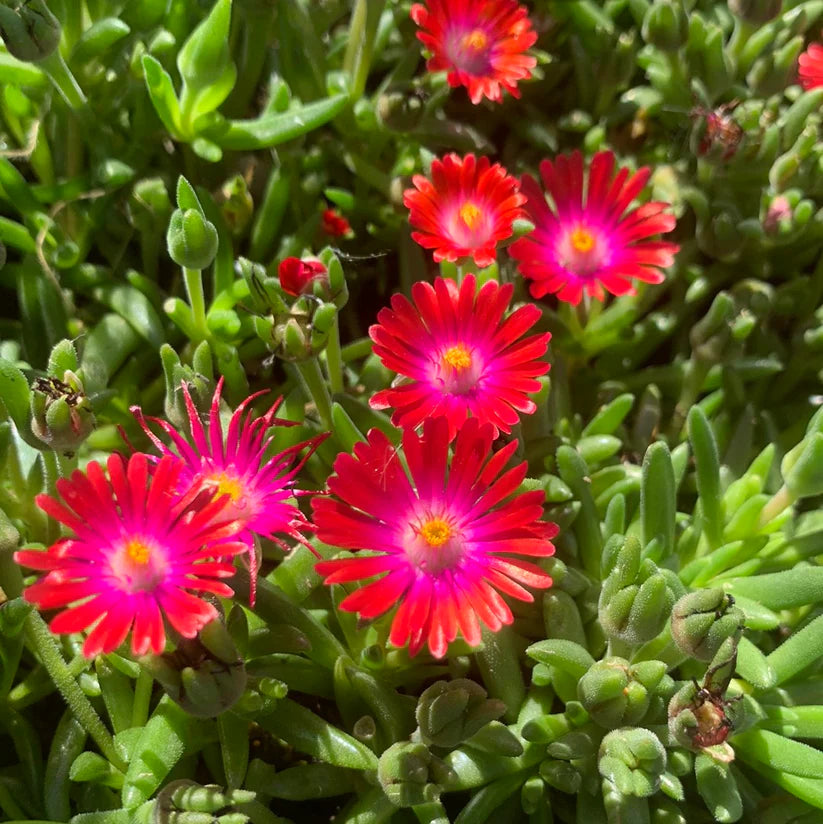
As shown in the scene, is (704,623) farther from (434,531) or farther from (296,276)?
(296,276)

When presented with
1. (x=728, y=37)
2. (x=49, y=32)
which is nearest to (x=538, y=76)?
(x=728, y=37)

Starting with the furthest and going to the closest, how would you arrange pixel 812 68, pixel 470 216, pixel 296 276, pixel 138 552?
pixel 812 68 → pixel 470 216 → pixel 296 276 → pixel 138 552

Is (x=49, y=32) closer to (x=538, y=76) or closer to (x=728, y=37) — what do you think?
(x=538, y=76)

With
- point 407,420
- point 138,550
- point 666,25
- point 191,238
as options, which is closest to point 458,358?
point 407,420

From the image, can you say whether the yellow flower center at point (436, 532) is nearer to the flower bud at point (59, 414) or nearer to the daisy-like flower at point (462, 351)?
the daisy-like flower at point (462, 351)

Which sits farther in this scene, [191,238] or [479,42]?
[479,42]

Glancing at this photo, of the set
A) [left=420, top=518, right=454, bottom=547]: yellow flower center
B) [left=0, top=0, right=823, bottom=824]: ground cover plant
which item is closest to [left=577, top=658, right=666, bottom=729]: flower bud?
[left=0, top=0, right=823, bottom=824]: ground cover plant

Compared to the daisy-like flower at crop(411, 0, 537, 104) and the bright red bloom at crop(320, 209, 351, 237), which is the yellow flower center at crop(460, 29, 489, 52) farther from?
the bright red bloom at crop(320, 209, 351, 237)
